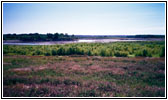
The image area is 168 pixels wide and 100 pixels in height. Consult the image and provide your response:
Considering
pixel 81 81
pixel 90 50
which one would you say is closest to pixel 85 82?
pixel 81 81

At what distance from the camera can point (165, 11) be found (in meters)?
7.03

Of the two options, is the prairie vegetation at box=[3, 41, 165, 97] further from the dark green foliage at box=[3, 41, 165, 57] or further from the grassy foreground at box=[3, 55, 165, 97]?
the dark green foliage at box=[3, 41, 165, 57]

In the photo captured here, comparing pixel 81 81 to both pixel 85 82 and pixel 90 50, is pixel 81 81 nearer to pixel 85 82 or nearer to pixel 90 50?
pixel 85 82

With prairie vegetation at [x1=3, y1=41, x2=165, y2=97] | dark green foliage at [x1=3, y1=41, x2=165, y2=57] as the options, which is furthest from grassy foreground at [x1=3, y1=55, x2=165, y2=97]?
dark green foliage at [x1=3, y1=41, x2=165, y2=57]

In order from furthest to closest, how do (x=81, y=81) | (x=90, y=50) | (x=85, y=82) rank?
A: (x=90, y=50) → (x=81, y=81) → (x=85, y=82)

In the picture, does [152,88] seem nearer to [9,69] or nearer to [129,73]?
[129,73]

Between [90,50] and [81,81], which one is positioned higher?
[90,50]

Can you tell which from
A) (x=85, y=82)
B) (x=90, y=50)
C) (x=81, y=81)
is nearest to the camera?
(x=85, y=82)

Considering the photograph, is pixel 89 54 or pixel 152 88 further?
pixel 89 54

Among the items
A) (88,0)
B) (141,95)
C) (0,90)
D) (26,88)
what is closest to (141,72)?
(141,95)

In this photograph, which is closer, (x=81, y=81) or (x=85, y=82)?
(x=85, y=82)

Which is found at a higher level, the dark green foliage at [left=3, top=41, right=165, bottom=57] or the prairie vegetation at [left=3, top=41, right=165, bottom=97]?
the dark green foliage at [left=3, top=41, right=165, bottom=57]

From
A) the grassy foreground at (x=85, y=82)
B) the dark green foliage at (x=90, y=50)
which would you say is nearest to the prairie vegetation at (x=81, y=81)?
the grassy foreground at (x=85, y=82)

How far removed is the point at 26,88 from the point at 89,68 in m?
4.26
